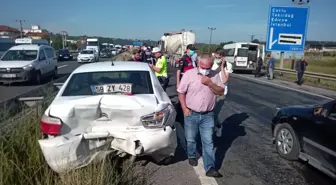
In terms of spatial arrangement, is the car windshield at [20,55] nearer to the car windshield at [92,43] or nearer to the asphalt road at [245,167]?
the asphalt road at [245,167]

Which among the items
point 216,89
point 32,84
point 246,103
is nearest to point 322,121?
point 216,89

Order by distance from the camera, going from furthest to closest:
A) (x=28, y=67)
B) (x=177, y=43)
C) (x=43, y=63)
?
(x=177, y=43)
(x=43, y=63)
(x=28, y=67)

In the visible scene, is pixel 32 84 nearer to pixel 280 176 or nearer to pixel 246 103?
pixel 246 103

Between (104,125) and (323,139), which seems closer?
(104,125)

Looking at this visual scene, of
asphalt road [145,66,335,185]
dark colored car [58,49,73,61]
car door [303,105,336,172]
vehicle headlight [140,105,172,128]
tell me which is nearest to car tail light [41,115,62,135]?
vehicle headlight [140,105,172,128]

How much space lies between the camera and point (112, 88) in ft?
15.2

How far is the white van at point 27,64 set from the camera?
14312mm

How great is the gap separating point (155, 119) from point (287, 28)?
2190 centimetres

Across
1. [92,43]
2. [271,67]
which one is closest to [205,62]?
[271,67]

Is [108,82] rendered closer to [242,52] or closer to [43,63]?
[43,63]

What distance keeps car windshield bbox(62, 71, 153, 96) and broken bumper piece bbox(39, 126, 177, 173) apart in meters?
0.88

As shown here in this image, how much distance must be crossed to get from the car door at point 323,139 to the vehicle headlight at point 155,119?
2319 millimetres

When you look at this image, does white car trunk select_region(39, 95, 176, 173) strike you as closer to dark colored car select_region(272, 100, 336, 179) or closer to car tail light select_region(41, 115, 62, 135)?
car tail light select_region(41, 115, 62, 135)

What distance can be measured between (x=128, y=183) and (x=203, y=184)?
101 centimetres
